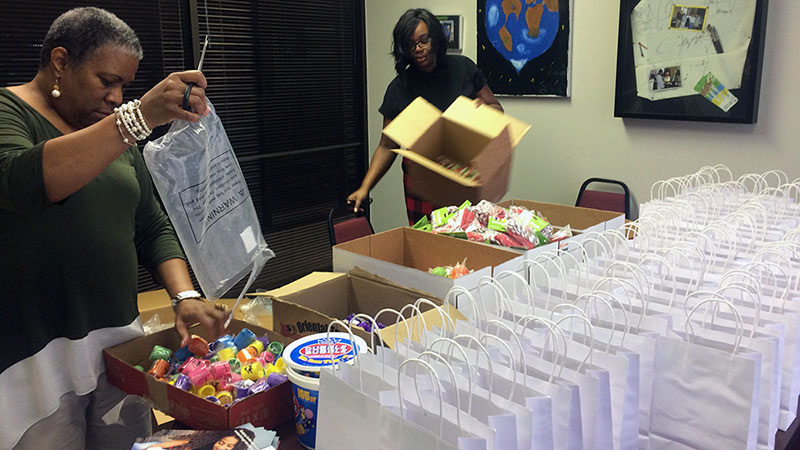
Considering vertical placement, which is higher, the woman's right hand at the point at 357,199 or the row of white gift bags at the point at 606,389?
the woman's right hand at the point at 357,199

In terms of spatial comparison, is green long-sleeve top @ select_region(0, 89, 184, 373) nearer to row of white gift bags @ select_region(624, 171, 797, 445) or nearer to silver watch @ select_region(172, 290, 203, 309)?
silver watch @ select_region(172, 290, 203, 309)

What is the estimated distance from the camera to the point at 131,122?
3.78ft

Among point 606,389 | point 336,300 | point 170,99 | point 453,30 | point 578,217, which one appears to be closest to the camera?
point 606,389

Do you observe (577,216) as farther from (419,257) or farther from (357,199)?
(357,199)

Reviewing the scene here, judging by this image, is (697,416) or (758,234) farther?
(758,234)

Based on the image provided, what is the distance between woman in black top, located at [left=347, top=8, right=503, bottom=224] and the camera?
2.93 meters

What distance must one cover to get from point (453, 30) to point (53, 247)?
3246 millimetres

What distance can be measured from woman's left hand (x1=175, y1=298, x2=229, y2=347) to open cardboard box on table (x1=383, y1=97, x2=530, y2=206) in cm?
89

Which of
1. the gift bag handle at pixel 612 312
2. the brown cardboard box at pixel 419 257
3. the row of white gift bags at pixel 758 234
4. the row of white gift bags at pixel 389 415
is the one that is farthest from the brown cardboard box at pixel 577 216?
the row of white gift bags at pixel 389 415

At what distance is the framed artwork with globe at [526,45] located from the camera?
357 centimetres

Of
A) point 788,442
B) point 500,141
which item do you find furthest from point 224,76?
point 788,442

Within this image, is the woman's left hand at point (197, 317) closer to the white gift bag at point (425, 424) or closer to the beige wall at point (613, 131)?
the white gift bag at point (425, 424)

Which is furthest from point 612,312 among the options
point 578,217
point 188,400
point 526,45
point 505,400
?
point 526,45

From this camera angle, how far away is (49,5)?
3.09 metres
